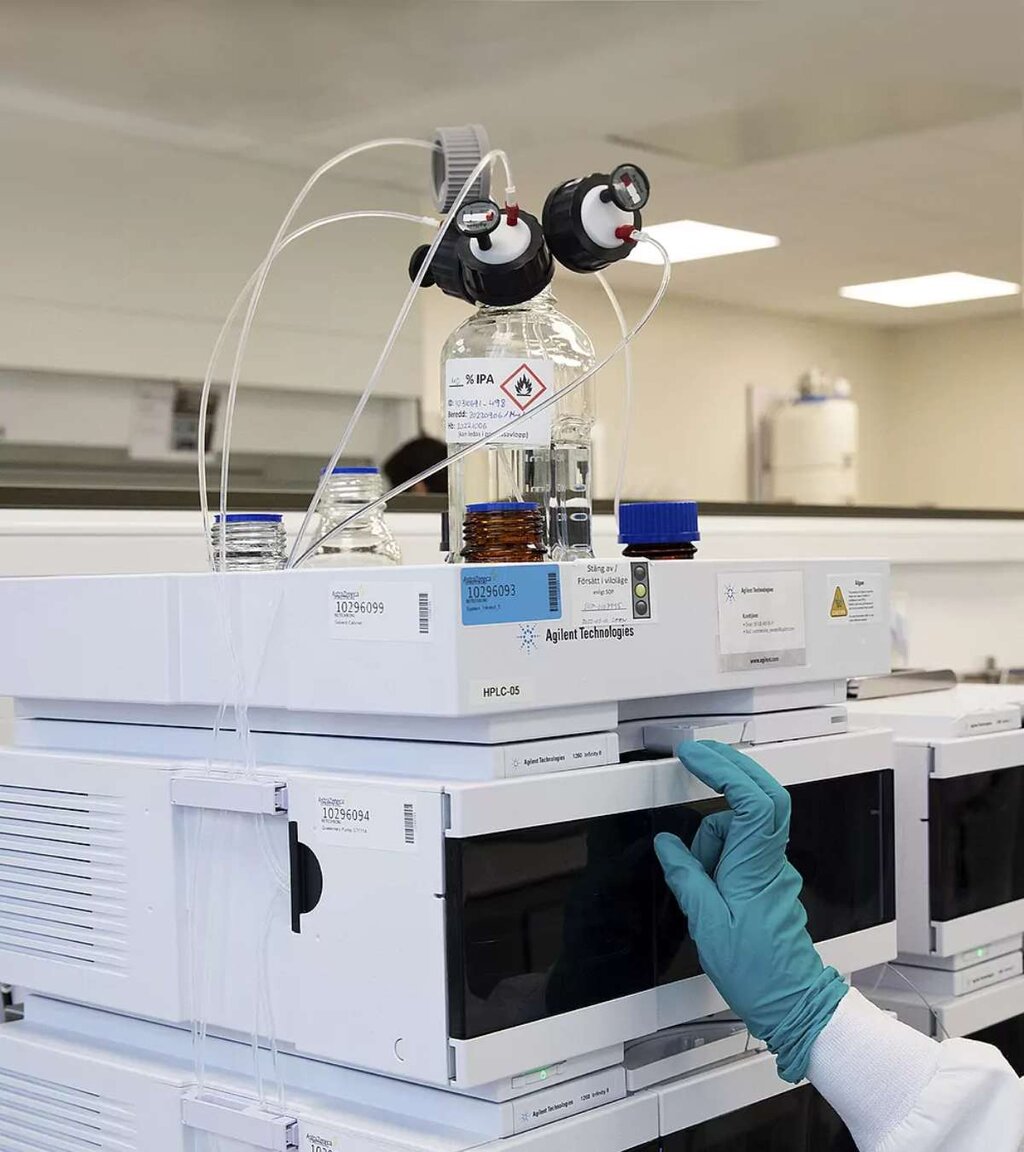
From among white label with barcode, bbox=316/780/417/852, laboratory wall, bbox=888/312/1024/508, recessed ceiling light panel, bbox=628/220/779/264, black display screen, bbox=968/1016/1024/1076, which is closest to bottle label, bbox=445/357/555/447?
white label with barcode, bbox=316/780/417/852

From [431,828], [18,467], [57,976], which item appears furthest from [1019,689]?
[18,467]

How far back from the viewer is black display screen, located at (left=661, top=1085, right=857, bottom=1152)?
108cm

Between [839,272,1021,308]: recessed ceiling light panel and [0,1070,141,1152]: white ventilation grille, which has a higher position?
[839,272,1021,308]: recessed ceiling light panel

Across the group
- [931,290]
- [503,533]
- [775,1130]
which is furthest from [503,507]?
[931,290]

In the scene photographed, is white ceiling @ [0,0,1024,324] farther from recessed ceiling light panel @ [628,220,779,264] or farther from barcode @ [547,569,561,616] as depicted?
barcode @ [547,569,561,616]

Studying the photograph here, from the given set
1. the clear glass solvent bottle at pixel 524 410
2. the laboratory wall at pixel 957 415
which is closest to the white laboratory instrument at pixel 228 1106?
the clear glass solvent bottle at pixel 524 410

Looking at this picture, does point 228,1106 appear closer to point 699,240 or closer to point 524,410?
point 524,410

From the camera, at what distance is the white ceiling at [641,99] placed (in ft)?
6.70

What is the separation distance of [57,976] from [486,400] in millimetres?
602

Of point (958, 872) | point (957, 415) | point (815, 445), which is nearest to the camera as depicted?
point (958, 872)

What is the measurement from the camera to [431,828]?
3.04ft

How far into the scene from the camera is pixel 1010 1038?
4.88ft

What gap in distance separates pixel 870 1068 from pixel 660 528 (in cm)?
44

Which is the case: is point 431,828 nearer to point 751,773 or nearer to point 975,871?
point 751,773
